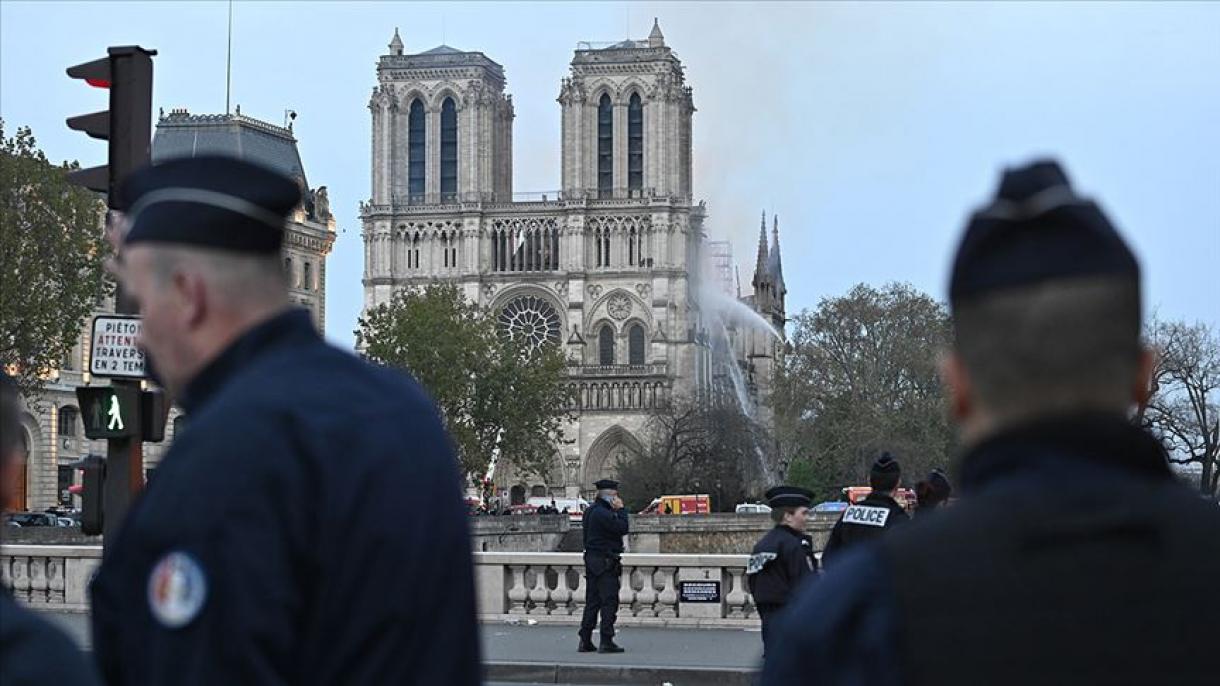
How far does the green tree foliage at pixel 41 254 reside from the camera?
53812 millimetres

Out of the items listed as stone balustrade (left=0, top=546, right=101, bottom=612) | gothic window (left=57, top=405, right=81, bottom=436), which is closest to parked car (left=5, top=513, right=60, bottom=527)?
gothic window (left=57, top=405, right=81, bottom=436)

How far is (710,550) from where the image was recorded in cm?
7650

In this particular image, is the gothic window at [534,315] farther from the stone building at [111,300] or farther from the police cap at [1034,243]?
the police cap at [1034,243]

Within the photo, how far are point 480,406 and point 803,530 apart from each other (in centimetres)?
7349

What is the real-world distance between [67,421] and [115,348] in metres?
70.1

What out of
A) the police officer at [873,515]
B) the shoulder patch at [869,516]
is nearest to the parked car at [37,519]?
the police officer at [873,515]

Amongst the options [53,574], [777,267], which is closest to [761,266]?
[777,267]

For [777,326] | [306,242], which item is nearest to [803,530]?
[306,242]

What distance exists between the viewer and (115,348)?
1418cm

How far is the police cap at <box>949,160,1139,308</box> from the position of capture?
2.96 meters

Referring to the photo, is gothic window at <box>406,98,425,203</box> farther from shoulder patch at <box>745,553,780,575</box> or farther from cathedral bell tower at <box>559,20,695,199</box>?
shoulder patch at <box>745,553,780,575</box>

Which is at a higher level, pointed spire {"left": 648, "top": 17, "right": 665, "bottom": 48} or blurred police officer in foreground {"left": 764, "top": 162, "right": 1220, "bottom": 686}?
pointed spire {"left": 648, "top": 17, "right": 665, "bottom": 48}

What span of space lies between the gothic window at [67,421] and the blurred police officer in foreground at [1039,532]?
80528 mm

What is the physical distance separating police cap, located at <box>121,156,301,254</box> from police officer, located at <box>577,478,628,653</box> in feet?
56.2
